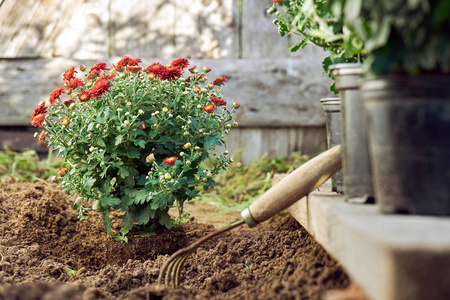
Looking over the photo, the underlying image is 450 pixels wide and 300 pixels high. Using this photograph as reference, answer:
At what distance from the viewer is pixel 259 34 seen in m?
3.89

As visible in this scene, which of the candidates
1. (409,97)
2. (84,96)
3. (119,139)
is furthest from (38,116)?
(409,97)

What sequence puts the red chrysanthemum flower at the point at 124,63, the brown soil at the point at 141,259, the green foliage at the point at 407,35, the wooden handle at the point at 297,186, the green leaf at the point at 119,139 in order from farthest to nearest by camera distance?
the red chrysanthemum flower at the point at 124,63, the green leaf at the point at 119,139, the wooden handle at the point at 297,186, the brown soil at the point at 141,259, the green foliage at the point at 407,35

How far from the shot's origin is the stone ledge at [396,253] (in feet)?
2.59

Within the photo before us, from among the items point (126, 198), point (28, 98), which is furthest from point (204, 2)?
point (126, 198)

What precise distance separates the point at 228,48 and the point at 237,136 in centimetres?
79

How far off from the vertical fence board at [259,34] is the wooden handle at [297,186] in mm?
2615

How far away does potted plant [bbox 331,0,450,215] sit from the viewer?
3.20ft

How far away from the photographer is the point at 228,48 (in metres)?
3.89

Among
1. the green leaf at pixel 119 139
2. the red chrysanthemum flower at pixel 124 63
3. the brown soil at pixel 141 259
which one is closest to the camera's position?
the brown soil at pixel 141 259

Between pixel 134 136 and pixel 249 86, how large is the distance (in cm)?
212

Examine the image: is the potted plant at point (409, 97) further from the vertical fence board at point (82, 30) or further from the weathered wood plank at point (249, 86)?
the vertical fence board at point (82, 30)

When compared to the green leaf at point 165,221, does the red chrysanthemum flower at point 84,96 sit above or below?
above

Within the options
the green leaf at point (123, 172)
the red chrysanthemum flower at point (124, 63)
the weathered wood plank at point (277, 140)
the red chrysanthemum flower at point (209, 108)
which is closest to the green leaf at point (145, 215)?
the green leaf at point (123, 172)

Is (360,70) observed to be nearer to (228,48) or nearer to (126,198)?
(126,198)
